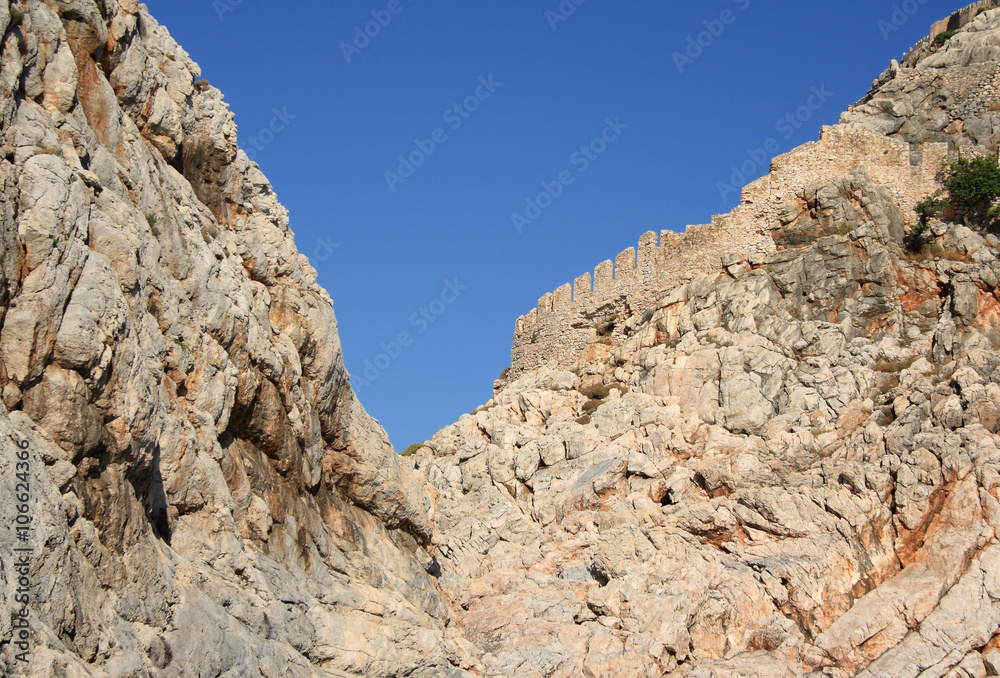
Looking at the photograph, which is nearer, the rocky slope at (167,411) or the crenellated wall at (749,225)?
the rocky slope at (167,411)

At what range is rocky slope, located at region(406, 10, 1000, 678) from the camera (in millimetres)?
20625

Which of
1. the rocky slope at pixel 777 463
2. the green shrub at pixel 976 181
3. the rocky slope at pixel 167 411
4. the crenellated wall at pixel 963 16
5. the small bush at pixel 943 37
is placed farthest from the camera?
the crenellated wall at pixel 963 16

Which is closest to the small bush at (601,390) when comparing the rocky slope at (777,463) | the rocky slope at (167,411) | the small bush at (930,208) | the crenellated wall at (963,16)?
the rocky slope at (777,463)

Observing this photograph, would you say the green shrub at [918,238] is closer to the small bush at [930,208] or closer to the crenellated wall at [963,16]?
the small bush at [930,208]

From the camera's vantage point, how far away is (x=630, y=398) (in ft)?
92.0

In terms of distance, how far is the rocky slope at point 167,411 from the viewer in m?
10.9

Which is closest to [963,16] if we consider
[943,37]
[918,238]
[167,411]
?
[943,37]

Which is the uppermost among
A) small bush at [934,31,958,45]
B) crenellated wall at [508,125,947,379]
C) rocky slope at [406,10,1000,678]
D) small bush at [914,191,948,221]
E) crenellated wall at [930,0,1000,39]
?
crenellated wall at [930,0,1000,39]

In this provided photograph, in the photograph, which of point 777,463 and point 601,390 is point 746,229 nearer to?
point 601,390

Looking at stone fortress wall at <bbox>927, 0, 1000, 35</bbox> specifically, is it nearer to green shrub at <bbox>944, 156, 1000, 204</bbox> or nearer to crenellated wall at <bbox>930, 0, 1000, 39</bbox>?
crenellated wall at <bbox>930, 0, 1000, 39</bbox>

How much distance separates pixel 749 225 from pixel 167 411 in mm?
21958

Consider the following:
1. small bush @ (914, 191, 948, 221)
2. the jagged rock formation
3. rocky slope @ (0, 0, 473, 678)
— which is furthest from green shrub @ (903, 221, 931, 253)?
rocky slope @ (0, 0, 473, 678)

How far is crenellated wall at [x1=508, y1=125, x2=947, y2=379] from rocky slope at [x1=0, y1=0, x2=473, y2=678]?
44.0 feet

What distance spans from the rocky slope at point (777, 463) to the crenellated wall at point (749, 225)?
3.7 inches
